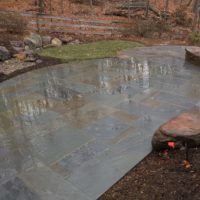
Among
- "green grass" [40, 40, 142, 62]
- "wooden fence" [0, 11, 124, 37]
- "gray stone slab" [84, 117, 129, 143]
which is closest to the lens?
"gray stone slab" [84, 117, 129, 143]

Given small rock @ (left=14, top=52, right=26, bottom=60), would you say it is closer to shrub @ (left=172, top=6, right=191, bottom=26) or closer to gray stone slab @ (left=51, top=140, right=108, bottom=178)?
gray stone slab @ (left=51, top=140, right=108, bottom=178)

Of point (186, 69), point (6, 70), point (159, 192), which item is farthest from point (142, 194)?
point (6, 70)

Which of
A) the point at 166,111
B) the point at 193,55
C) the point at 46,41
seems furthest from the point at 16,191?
the point at 46,41

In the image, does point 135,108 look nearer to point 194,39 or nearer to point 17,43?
point 17,43

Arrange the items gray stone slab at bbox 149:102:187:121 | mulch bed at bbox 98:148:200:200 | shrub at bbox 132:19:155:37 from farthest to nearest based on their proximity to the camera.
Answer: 1. shrub at bbox 132:19:155:37
2. gray stone slab at bbox 149:102:187:121
3. mulch bed at bbox 98:148:200:200

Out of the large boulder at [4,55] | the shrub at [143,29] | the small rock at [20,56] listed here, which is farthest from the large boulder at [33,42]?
the shrub at [143,29]

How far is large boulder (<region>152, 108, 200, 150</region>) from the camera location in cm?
256

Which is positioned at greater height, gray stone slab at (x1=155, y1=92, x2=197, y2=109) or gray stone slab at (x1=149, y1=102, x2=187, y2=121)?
gray stone slab at (x1=155, y1=92, x2=197, y2=109)

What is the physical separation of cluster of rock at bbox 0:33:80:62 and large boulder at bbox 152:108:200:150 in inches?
170

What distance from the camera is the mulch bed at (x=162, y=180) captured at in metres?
2.06

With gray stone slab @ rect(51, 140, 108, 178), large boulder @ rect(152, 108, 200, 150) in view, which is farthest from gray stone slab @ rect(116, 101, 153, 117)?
gray stone slab @ rect(51, 140, 108, 178)

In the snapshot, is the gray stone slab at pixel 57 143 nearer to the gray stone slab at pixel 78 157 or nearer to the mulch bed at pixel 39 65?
the gray stone slab at pixel 78 157

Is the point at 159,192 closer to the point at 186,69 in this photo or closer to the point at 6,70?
the point at 186,69

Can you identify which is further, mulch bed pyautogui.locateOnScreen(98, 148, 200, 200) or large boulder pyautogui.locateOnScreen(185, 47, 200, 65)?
large boulder pyautogui.locateOnScreen(185, 47, 200, 65)
